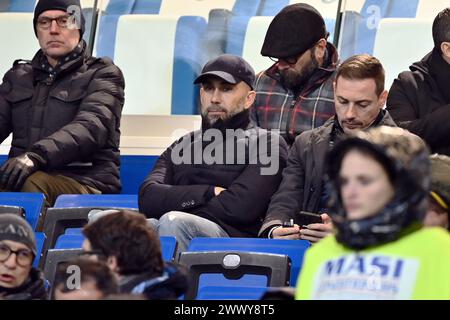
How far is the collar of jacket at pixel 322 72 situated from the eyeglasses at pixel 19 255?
202 centimetres

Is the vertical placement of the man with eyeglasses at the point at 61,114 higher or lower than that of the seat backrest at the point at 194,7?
lower

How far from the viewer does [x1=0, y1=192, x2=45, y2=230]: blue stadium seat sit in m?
5.74

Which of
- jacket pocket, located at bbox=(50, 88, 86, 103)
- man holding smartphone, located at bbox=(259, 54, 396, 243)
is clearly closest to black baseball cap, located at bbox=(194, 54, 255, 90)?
man holding smartphone, located at bbox=(259, 54, 396, 243)

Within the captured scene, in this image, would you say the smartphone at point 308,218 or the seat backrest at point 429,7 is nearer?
the smartphone at point 308,218

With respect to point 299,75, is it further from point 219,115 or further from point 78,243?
point 78,243

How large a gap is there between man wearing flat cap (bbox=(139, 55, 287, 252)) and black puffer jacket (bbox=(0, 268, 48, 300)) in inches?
43.6

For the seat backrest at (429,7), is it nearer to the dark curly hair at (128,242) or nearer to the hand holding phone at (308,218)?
the hand holding phone at (308,218)

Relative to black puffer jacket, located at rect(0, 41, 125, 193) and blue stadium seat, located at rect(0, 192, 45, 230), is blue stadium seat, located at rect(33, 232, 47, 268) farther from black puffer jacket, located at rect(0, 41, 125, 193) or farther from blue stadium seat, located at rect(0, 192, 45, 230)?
black puffer jacket, located at rect(0, 41, 125, 193)

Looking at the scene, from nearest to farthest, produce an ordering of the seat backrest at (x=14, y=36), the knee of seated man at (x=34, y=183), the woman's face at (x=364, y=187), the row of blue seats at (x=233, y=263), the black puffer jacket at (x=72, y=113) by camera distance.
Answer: the woman's face at (x=364, y=187) → the row of blue seats at (x=233, y=263) → the knee of seated man at (x=34, y=183) → the black puffer jacket at (x=72, y=113) → the seat backrest at (x=14, y=36)

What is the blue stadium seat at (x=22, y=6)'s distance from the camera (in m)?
8.11

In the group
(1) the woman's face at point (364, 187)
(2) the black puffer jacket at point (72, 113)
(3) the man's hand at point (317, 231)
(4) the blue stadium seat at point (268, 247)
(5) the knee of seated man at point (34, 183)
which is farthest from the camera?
(2) the black puffer jacket at point (72, 113)

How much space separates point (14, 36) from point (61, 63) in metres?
1.76

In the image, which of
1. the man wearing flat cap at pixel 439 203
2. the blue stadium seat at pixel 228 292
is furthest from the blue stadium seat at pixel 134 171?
the man wearing flat cap at pixel 439 203
